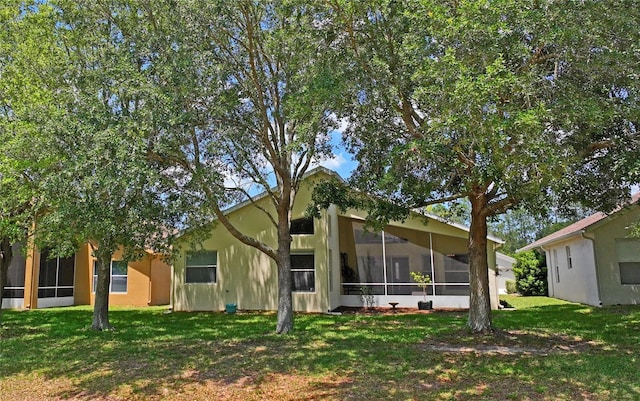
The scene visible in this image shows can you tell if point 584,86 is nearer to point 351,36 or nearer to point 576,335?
point 351,36

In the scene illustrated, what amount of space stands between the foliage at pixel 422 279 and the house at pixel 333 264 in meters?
0.21

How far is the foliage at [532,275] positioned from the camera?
2716 cm

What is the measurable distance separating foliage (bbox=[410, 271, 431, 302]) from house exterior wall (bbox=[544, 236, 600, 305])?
6375 mm

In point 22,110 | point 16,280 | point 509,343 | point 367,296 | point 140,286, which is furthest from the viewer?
point 140,286

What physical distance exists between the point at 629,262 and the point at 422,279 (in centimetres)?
786

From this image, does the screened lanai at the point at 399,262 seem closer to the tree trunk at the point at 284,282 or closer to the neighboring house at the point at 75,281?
the tree trunk at the point at 284,282

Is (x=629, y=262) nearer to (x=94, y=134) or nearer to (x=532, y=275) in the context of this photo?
(x=532, y=275)

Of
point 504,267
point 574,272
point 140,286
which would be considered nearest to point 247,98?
point 140,286

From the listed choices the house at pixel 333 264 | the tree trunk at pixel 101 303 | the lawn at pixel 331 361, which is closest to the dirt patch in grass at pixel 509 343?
the lawn at pixel 331 361

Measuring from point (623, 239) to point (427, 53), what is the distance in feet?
47.0

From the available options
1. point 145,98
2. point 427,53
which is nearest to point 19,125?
point 145,98

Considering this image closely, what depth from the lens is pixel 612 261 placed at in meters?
18.2

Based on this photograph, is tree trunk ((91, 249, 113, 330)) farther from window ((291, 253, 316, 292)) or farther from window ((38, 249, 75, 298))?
window ((38, 249, 75, 298))

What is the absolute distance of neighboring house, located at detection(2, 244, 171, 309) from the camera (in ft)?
73.5
